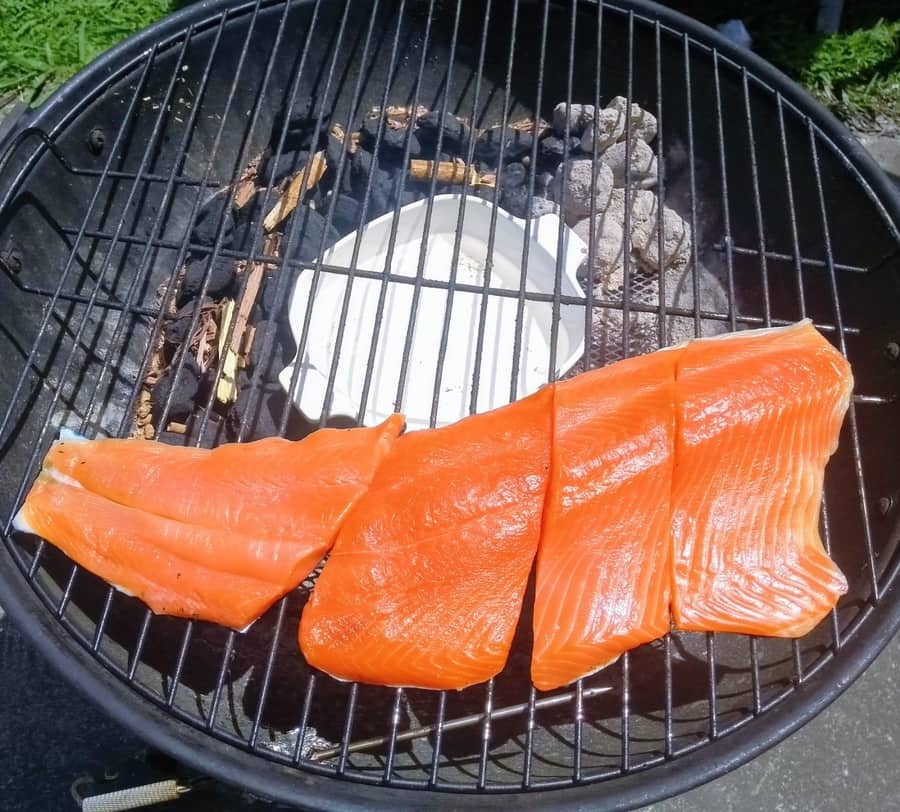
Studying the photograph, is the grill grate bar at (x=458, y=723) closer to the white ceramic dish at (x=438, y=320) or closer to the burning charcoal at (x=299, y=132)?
the white ceramic dish at (x=438, y=320)

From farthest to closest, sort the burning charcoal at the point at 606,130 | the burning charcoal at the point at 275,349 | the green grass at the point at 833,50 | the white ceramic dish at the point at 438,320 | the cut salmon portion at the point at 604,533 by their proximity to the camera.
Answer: the green grass at the point at 833,50 → the burning charcoal at the point at 606,130 → the burning charcoal at the point at 275,349 → the white ceramic dish at the point at 438,320 → the cut salmon portion at the point at 604,533

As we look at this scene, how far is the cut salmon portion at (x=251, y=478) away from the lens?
178cm

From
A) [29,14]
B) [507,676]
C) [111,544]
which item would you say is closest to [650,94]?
[507,676]

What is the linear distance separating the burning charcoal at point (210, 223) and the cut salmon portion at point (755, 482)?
1821 millimetres

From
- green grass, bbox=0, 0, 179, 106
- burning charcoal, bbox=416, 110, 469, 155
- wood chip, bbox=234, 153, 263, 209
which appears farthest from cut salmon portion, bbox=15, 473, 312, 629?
green grass, bbox=0, 0, 179, 106

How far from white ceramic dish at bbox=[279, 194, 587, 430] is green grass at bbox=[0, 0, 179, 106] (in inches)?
90.2

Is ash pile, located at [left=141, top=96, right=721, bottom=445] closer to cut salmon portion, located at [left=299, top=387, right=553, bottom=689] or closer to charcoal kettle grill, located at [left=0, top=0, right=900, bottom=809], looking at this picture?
charcoal kettle grill, located at [left=0, top=0, right=900, bottom=809]

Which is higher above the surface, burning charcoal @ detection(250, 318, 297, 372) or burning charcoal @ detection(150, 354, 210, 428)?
burning charcoal @ detection(250, 318, 297, 372)

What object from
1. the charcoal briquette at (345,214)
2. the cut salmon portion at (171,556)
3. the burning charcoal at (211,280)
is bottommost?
the cut salmon portion at (171,556)

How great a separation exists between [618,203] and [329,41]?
1.30m

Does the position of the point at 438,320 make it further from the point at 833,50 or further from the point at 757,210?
the point at 833,50

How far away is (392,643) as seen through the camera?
1663 mm

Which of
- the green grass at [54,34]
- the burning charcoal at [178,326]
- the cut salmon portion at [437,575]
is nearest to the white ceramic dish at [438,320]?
the burning charcoal at [178,326]

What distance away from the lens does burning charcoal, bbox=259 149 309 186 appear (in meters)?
2.92
